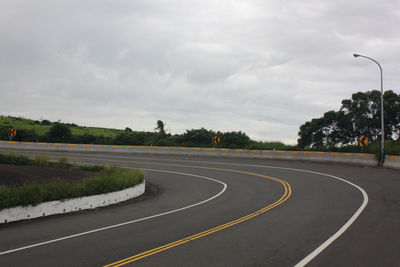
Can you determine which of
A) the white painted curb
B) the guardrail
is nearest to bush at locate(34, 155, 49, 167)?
the white painted curb

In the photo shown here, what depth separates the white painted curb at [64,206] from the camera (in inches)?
500

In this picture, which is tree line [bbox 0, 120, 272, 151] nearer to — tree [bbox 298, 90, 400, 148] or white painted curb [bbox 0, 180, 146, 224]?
tree [bbox 298, 90, 400, 148]

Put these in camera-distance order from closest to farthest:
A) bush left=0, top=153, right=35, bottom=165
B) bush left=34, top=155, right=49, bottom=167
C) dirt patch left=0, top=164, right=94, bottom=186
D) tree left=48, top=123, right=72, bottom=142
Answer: dirt patch left=0, top=164, right=94, bottom=186, bush left=0, top=153, right=35, bottom=165, bush left=34, top=155, right=49, bottom=167, tree left=48, top=123, right=72, bottom=142

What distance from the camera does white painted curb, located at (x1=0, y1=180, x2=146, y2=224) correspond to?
12.7 meters

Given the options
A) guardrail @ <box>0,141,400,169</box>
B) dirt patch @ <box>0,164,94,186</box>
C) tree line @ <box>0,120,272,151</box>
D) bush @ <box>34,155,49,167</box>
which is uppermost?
tree line @ <box>0,120,272,151</box>

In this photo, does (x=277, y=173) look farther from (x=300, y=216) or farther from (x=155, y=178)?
(x=300, y=216)

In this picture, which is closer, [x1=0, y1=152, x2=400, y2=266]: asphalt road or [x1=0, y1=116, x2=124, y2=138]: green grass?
[x1=0, y1=152, x2=400, y2=266]: asphalt road

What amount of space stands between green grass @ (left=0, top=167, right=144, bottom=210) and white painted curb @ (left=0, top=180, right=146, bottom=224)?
157 mm

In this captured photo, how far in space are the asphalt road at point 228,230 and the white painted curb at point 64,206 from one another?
0.41 meters

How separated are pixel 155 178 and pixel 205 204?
1163 centimetres

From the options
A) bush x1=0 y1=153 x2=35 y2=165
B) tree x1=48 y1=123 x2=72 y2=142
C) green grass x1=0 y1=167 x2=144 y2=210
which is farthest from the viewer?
tree x1=48 y1=123 x2=72 y2=142

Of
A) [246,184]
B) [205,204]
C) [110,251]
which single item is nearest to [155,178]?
[246,184]

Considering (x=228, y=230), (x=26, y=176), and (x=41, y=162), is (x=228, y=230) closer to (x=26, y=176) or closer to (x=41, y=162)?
(x=26, y=176)

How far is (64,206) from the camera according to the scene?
14.7m
